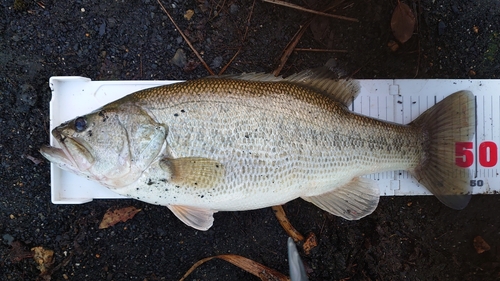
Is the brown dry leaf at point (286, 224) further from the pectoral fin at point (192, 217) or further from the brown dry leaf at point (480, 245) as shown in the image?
the brown dry leaf at point (480, 245)

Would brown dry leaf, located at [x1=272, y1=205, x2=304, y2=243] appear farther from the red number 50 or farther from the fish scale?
the red number 50

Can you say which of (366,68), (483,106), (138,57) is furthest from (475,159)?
(138,57)

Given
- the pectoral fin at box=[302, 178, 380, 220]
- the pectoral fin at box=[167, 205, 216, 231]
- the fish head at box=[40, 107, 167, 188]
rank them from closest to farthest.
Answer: the fish head at box=[40, 107, 167, 188] → the pectoral fin at box=[167, 205, 216, 231] → the pectoral fin at box=[302, 178, 380, 220]

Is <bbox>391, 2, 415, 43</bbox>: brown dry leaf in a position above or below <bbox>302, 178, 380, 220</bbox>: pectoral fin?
above

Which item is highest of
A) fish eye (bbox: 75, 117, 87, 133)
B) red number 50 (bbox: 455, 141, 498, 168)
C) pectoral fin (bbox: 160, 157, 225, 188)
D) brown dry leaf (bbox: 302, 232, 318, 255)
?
fish eye (bbox: 75, 117, 87, 133)

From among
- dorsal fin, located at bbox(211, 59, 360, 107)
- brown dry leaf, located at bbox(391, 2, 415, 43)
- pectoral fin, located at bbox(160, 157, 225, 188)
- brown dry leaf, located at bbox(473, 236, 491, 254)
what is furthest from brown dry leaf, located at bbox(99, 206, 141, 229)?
brown dry leaf, located at bbox(473, 236, 491, 254)
